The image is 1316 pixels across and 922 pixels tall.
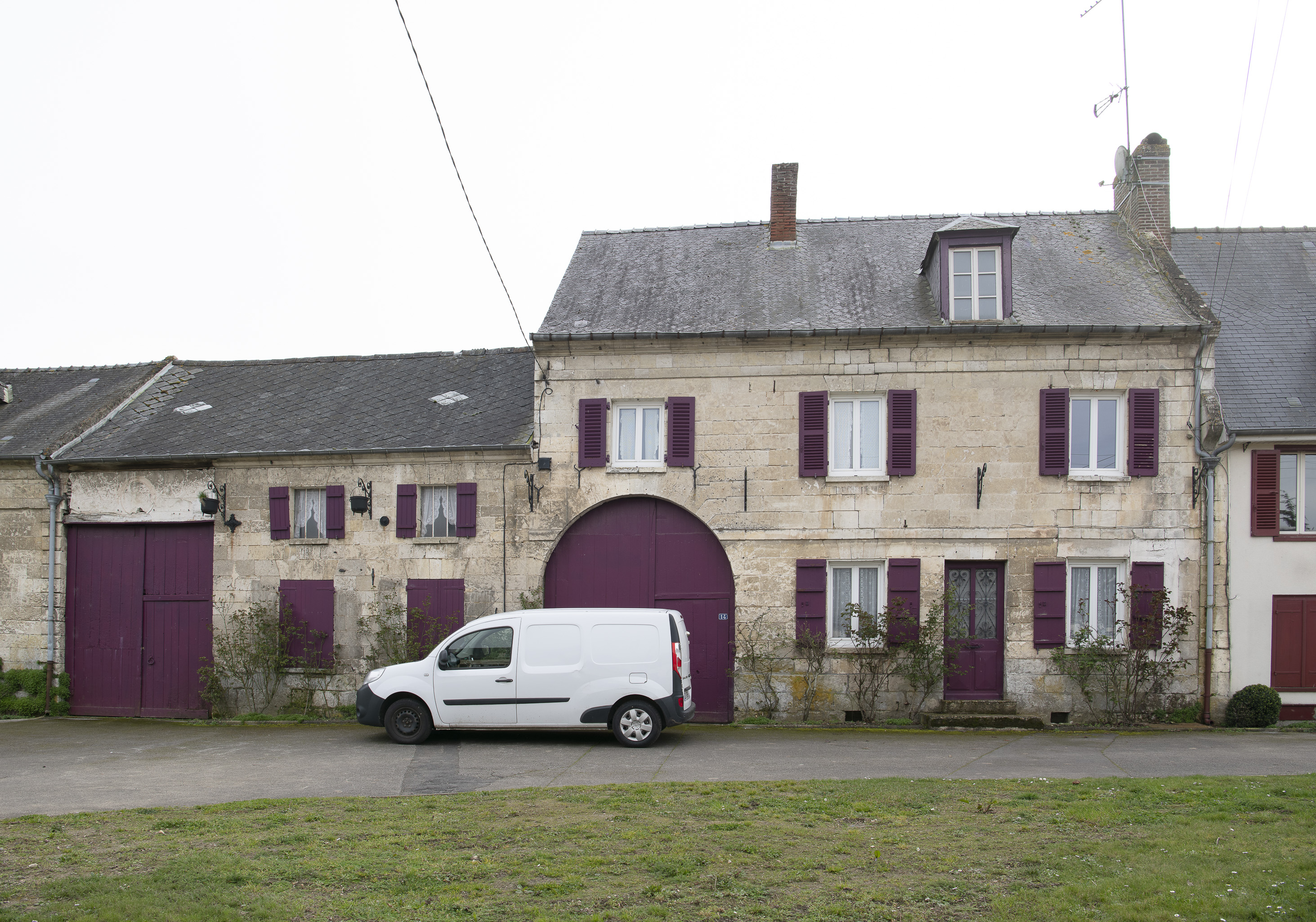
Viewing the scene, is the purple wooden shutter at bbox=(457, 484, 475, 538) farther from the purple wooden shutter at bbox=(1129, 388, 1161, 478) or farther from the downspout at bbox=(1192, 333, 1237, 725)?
the downspout at bbox=(1192, 333, 1237, 725)

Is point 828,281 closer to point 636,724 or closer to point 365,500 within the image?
point 636,724

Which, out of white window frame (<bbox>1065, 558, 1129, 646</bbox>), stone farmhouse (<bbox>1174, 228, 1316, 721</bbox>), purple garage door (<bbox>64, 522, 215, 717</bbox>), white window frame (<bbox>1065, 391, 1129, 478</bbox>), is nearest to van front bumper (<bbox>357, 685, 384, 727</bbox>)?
purple garage door (<bbox>64, 522, 215, 717</bbox>)

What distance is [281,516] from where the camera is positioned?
50.9ft

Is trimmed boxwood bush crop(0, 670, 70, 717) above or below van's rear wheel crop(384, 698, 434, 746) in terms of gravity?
below

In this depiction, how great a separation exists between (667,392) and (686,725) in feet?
15.5

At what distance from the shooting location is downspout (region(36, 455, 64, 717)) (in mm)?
15836

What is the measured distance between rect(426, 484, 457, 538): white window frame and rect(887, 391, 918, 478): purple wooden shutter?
6.41 meters

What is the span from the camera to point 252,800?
8.48 m

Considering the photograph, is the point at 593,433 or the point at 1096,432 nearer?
the point at 1096,432

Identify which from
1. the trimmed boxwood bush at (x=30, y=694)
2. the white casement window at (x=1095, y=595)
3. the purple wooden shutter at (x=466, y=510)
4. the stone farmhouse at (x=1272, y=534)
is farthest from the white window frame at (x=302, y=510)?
the stone farmhouse at (x=1272, y=534)

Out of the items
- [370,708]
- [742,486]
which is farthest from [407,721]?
[742,486]

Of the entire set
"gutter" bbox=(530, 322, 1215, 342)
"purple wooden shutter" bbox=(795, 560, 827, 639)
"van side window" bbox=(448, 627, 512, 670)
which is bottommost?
"van side window" bbox=(448, 627, 512, 670)

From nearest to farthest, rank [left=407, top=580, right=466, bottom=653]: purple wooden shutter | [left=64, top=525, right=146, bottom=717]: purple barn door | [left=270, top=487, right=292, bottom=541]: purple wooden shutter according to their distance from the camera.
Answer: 1. [left=407, top=580, right=466, bottom=653]: purple wooden shutter
2. [left=270, top=487, right=292, bottom=541]: purple wooden shutter
3. [left=64, top=525, right=146, bottom=717]: purple barn door

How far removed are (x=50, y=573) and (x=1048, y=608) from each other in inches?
596
